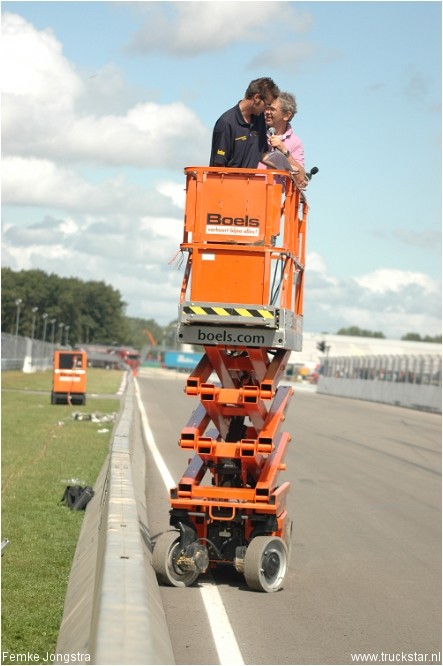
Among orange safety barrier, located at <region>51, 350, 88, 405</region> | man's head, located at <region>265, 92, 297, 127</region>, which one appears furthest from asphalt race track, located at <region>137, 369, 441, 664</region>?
orange safety barrier, located at <region>51, 350, 88, 405</region>

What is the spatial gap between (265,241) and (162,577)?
290 cm

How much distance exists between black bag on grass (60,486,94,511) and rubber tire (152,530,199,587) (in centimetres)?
332

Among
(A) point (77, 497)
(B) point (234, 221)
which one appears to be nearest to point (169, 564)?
(B) point (234, 221)

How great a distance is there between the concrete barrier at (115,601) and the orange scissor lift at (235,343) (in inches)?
28.7

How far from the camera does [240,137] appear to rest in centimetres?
970

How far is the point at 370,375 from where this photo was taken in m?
72.9

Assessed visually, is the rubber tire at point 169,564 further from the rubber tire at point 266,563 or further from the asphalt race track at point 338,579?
the rubber tire at point 266,563

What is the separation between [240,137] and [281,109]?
0.44m

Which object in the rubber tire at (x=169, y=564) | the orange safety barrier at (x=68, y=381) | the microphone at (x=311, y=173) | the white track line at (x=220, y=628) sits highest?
the microphone at (x=311, y=173)

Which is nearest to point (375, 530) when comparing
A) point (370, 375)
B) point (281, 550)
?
point (281, 550)

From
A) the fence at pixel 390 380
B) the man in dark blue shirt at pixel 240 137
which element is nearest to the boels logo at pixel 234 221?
the man in dark blue shirt at pixel 240 137

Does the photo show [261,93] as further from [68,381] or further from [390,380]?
[390,380]

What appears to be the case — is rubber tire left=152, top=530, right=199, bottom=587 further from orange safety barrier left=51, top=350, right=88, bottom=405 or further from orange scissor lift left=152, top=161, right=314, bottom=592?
orange safety barrier left=51, top=350, right=88, bottom=405

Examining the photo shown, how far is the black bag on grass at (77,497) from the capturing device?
40.3 ft
